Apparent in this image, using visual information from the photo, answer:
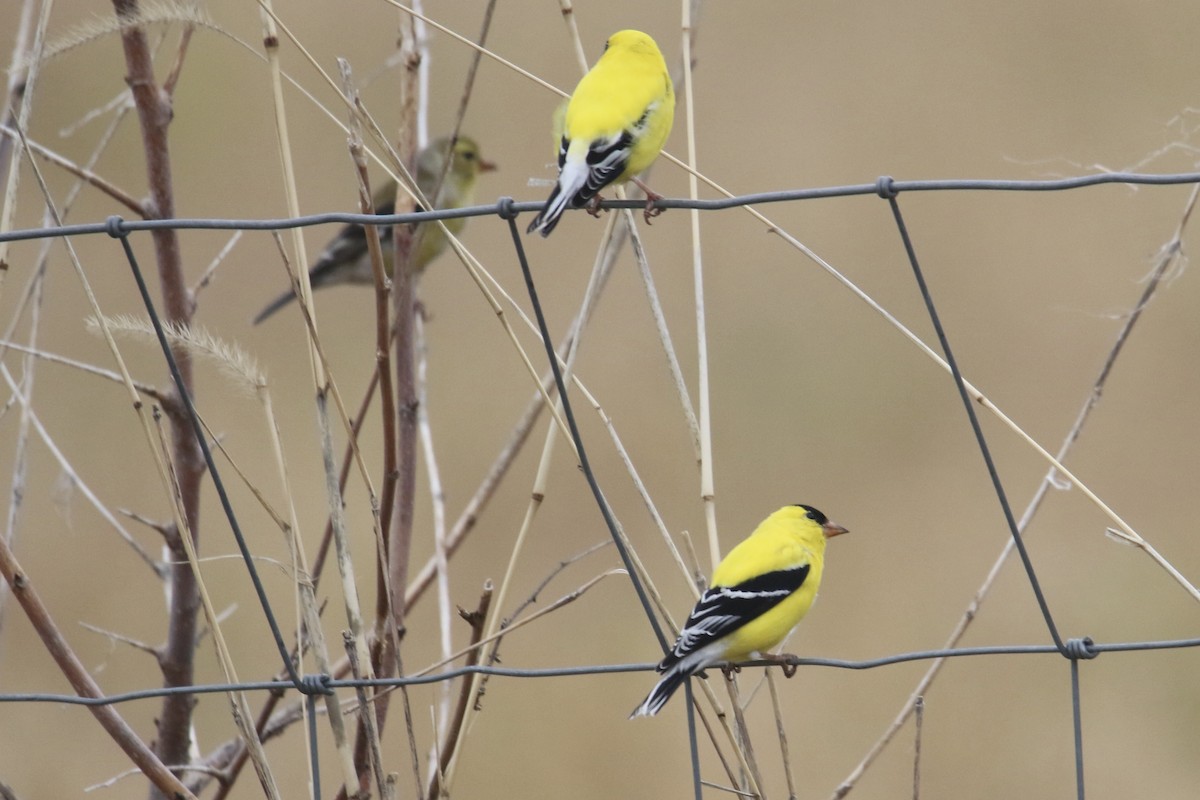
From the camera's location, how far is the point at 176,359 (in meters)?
1.70

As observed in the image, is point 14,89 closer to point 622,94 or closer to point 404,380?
point 404,380

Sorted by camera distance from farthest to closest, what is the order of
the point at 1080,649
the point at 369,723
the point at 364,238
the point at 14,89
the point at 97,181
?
1. the point at 364,238
2. the point at 14,89
3. the point at 97,181
4. the point at 369,723
5. the point at 1080,649

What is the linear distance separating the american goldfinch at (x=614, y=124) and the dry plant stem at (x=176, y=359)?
50 centimetres

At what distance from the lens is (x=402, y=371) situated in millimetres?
1870

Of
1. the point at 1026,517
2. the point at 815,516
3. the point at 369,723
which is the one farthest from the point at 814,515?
the point at 369,723

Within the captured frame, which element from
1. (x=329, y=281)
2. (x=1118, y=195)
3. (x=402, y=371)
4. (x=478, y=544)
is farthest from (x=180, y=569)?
(x=1118, y=195)

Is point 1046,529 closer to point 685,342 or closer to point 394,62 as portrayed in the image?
point 685,342

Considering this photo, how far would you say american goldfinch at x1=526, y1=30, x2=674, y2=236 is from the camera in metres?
1.90

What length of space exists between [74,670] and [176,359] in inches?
16.3

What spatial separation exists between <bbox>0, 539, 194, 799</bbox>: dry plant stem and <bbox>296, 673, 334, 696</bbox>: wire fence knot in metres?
0.20

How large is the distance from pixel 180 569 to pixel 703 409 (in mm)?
764

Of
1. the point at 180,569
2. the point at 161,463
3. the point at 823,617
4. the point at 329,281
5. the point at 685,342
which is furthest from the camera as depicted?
the point at 685,342

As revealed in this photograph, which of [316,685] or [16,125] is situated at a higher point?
[16,125]

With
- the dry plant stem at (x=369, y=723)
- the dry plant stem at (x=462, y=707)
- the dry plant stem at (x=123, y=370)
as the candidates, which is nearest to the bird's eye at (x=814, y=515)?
the dry plant stem at (x=462, y=707)
